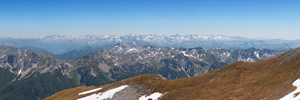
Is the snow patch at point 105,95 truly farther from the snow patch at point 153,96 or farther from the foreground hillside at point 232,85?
the snow patch at point 153,96

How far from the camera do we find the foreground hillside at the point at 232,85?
58.0m

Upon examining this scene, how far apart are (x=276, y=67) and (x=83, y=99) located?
102 meters

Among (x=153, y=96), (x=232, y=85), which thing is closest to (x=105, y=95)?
(x=153, y=96)

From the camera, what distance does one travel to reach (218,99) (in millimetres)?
62406

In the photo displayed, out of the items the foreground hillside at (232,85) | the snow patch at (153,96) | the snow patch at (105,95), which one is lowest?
the snow patch at (105,95)

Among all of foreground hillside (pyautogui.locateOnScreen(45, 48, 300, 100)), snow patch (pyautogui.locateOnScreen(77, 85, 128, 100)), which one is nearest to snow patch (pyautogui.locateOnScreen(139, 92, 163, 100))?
foreground hillside (pyautogui.locateOnScreen(45, 48, 300, 100))

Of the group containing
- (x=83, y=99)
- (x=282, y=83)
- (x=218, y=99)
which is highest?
(x=282, y=83)

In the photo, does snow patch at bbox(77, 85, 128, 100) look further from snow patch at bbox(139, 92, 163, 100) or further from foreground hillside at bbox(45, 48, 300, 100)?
snow patch at bbox(139, 92, 163, 100)

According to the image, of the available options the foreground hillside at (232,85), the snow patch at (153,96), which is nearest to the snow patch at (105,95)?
the foreground hillside at (232,85)

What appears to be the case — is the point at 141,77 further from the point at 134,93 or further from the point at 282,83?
the point at 282,83

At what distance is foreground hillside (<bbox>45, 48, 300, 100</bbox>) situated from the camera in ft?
190

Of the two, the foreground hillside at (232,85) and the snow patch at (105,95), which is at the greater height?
the foreground hillside at (232,85)

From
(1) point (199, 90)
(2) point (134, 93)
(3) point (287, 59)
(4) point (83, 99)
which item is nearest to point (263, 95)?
(1) point (199, 90)

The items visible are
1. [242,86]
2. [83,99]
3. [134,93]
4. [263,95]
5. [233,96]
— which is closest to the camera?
[263,95]
